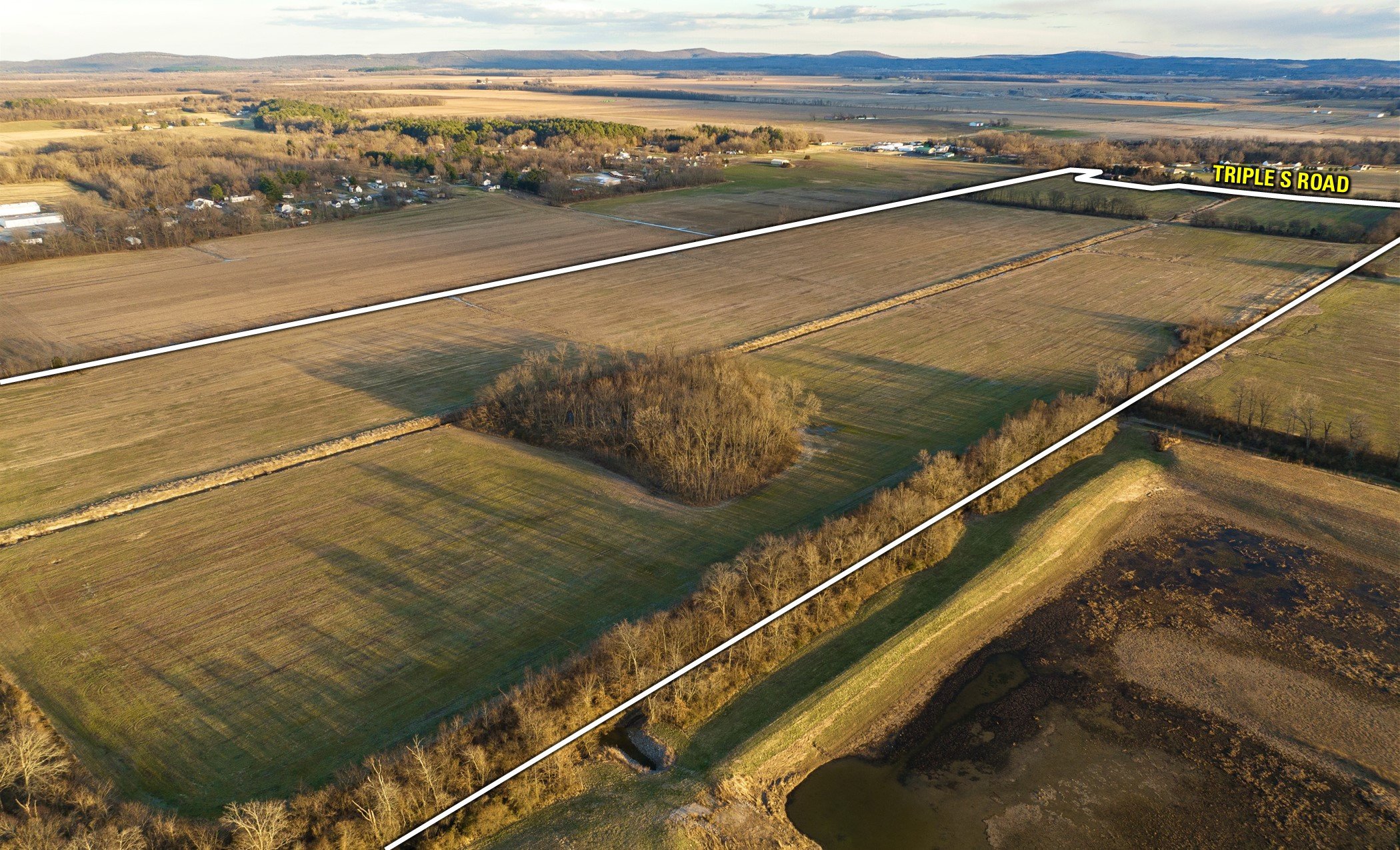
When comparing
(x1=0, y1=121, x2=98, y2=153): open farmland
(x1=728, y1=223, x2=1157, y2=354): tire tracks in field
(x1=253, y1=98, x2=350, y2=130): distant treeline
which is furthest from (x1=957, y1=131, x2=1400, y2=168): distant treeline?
(x1=0, y1=121, x2=98, y2=153): open farmland

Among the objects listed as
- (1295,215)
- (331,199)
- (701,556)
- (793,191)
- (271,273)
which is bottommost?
(701,556)

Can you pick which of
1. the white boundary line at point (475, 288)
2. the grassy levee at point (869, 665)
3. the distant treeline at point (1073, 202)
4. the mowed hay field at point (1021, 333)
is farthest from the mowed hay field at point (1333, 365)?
the distant treeline at point (1073, 202)

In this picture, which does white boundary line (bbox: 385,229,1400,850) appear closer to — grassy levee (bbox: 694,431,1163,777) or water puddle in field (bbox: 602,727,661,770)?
water puddle in field (bbox: 602,727,661,770)

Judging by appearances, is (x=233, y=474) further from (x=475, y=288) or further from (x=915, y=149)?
(x=915, y=149)

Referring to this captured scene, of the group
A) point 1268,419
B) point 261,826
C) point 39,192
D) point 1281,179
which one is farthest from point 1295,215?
point 39,192

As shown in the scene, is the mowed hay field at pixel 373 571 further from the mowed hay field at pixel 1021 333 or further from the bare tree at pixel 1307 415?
the bare tree at pixel 1307 415

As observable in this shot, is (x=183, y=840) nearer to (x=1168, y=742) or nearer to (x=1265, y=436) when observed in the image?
(x=1168, y=742)
